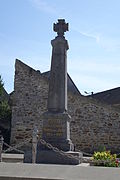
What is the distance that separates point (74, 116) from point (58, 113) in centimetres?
817

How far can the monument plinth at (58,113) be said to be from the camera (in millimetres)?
8273

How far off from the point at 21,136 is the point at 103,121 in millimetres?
5201

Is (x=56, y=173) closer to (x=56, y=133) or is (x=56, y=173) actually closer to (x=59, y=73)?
(x=56, y=133)

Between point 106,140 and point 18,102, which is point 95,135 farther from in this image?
point 18,102

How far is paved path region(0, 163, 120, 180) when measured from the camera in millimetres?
3080

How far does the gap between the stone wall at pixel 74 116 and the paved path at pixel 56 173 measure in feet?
44.3

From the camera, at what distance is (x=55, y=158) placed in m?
8.19

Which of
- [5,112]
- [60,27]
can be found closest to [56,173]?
[60,27]

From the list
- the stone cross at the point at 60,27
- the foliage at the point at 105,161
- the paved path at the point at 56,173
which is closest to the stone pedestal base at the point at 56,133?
the foliage at the point at 105,161

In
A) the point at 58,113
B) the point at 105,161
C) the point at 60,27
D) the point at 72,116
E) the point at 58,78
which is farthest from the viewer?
the point at 72,116

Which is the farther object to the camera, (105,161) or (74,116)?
(74,116)

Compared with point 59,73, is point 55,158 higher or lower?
lower

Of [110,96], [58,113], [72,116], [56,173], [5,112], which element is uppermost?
[110,96]

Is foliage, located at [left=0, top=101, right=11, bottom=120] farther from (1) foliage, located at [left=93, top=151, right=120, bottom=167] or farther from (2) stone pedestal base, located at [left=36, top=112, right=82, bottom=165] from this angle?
(1) foliage, located at [left=93, top=151, right=120, bottom=167]
